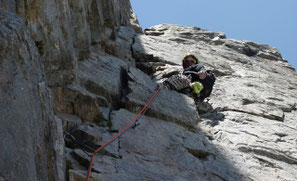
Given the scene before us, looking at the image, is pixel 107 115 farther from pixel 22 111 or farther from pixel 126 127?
pixel 22 111

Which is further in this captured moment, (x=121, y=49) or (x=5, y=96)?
(x=121, y=49)

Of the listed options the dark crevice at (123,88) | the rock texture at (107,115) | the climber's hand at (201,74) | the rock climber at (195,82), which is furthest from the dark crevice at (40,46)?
the climber's hand at (201,74)

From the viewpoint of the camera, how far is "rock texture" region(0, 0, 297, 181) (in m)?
2.65

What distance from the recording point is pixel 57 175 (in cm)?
342

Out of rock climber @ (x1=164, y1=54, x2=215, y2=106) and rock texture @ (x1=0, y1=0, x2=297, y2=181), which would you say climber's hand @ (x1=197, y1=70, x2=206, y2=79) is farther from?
rock texture @ (x1=0, y1=0, x2=297, y2=181)

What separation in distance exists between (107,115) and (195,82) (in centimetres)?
372

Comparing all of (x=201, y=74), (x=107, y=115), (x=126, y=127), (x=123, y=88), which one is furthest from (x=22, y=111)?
(x=201, y=74)

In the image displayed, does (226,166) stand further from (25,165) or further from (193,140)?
(25,165)

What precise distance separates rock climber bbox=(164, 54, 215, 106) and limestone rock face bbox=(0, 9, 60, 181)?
6051 mm

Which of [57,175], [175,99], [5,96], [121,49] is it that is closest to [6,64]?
[5,96]

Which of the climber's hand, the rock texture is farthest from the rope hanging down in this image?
the climber's hand

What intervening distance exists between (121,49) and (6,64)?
8.93 m

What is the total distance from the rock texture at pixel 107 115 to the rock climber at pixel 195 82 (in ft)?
1.25

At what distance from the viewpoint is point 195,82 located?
9.44 m
